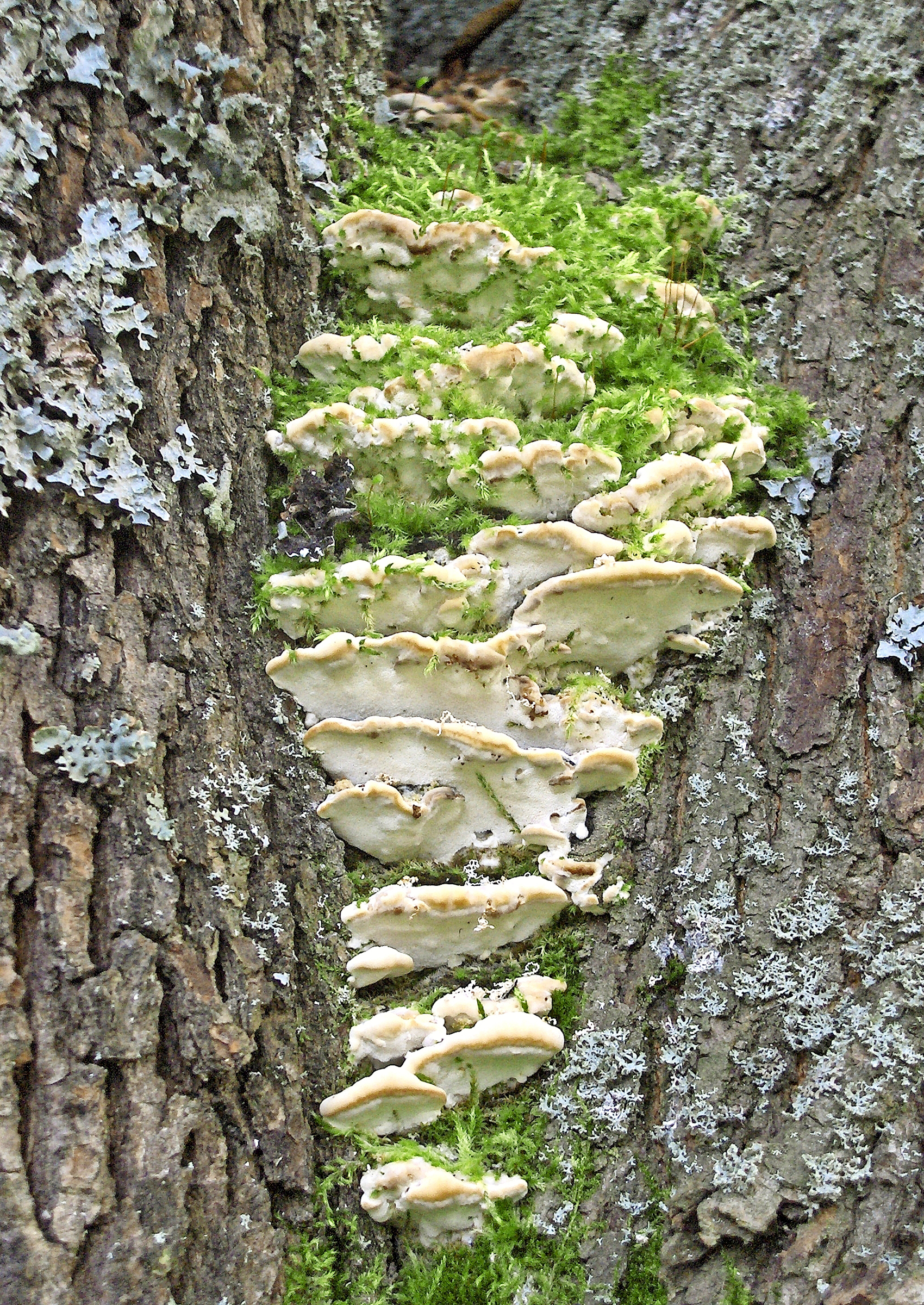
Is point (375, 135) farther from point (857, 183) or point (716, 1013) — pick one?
point (716, 1013)

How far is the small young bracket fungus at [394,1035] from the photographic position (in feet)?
8.18

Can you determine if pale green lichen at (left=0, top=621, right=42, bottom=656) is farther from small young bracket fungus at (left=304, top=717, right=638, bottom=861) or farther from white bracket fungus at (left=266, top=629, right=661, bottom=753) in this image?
small young bracket fungus at (left=304, top=717, right=638, bottom=861)

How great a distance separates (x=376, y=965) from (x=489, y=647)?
94cm

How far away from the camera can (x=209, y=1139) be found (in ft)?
7.45

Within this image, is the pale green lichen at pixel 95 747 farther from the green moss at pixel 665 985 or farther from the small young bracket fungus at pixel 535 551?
the green moss at pixel 665 985

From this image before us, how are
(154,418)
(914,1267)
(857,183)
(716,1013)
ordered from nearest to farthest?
(914,1267) → (716,1013) → (154,418) → (857,183)

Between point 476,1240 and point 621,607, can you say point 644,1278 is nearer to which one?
point 476,1240

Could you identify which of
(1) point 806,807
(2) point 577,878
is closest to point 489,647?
(2) point 577,878

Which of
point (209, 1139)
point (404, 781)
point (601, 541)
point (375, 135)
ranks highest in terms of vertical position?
point (375, 135)

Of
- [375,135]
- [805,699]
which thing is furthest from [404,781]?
[375,135]

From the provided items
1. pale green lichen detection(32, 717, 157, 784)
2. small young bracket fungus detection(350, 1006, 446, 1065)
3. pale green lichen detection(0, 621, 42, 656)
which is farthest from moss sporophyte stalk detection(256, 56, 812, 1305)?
pale green lichen detection(0, 621, 42, 656)

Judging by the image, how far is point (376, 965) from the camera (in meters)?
2.54

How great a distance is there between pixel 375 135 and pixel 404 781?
267cm

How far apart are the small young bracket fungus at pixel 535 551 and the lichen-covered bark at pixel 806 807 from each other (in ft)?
1.71
